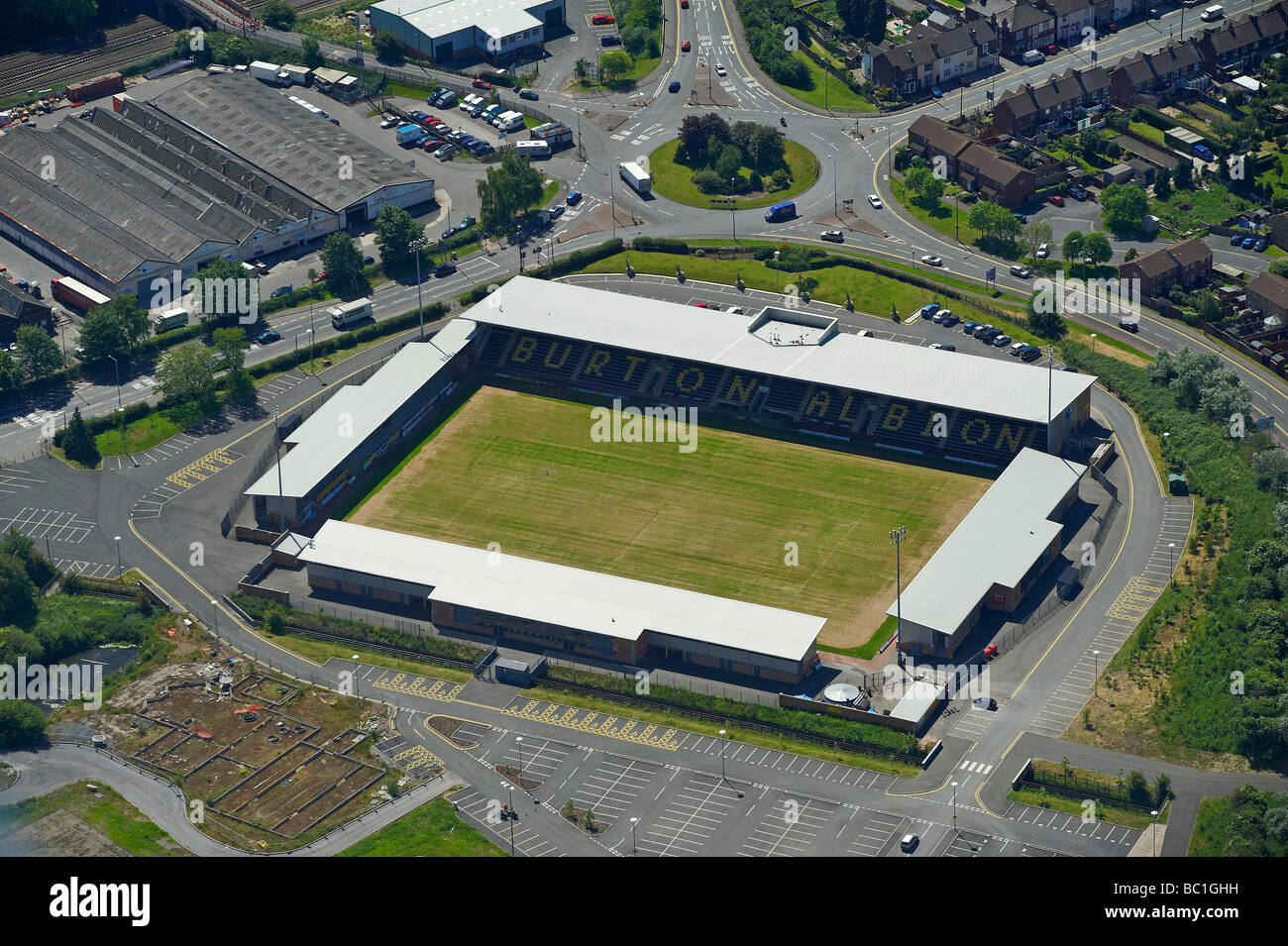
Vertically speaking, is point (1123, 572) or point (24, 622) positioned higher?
point (1123, 572)

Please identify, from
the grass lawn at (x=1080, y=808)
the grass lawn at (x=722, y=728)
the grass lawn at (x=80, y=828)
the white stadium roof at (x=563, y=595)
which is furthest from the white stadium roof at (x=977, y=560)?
the grass lawn at (x=80, y=828)

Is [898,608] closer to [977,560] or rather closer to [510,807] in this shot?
[977,560]

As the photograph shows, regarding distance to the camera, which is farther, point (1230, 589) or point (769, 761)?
point (1230, 589)

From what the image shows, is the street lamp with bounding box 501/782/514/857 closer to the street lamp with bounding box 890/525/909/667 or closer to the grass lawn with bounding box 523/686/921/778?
the grass lawn with bounding box 523/686/921/778

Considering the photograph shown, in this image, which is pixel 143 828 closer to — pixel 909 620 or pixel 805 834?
pixel 805 834

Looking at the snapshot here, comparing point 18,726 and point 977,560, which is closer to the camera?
point 18,726

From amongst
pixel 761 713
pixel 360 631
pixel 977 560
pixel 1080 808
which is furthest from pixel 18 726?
pixel 1080 808

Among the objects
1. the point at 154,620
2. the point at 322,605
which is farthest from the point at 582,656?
the point at 154,620

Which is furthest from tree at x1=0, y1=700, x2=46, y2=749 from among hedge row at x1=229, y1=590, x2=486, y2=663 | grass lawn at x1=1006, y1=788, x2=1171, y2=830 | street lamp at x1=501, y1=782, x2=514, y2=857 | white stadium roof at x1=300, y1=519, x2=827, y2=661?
grass lawn at x1=1006, y1=788, x2=1171, y2=830
